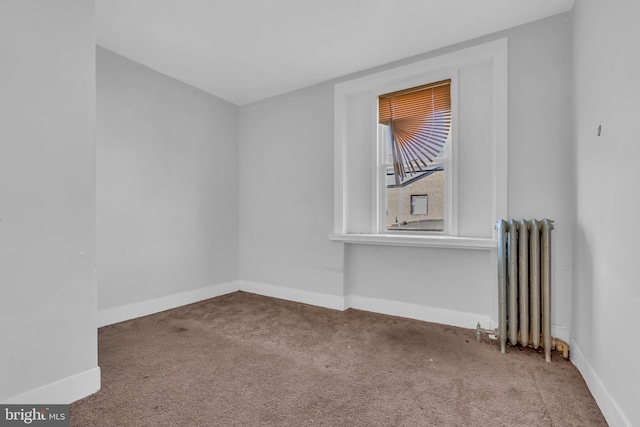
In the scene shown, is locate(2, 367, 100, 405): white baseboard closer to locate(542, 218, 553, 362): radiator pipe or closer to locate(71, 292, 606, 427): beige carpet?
locate(71, 292, 606, 427): beige carpet

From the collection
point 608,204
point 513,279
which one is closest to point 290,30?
point 608,204

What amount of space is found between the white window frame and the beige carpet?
2.76 feet

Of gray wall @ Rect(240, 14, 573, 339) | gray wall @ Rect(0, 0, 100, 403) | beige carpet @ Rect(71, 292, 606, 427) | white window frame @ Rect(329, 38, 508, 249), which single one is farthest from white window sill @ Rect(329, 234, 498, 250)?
gray wall @ Rect(0, 0, 100, 403)

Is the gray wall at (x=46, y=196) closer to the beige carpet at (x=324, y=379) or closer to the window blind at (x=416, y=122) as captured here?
the beige carpet at (x=324, y=379)

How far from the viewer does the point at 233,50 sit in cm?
283

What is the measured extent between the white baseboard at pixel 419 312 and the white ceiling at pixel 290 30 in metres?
2.41

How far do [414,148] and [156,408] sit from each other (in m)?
2.86

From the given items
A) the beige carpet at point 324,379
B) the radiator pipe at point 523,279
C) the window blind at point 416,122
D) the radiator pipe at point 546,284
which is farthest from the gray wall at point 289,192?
the radiator pipe at point 546,284

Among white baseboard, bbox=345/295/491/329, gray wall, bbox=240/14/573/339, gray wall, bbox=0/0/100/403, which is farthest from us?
white baseboard, bbox=345/295/491/329

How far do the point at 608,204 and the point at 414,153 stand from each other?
1.68 m

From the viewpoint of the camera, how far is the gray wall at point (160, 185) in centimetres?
286

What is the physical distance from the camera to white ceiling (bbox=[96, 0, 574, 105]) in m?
2.23

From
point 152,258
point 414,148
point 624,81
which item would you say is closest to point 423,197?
point 414,148

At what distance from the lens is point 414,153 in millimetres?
3070
